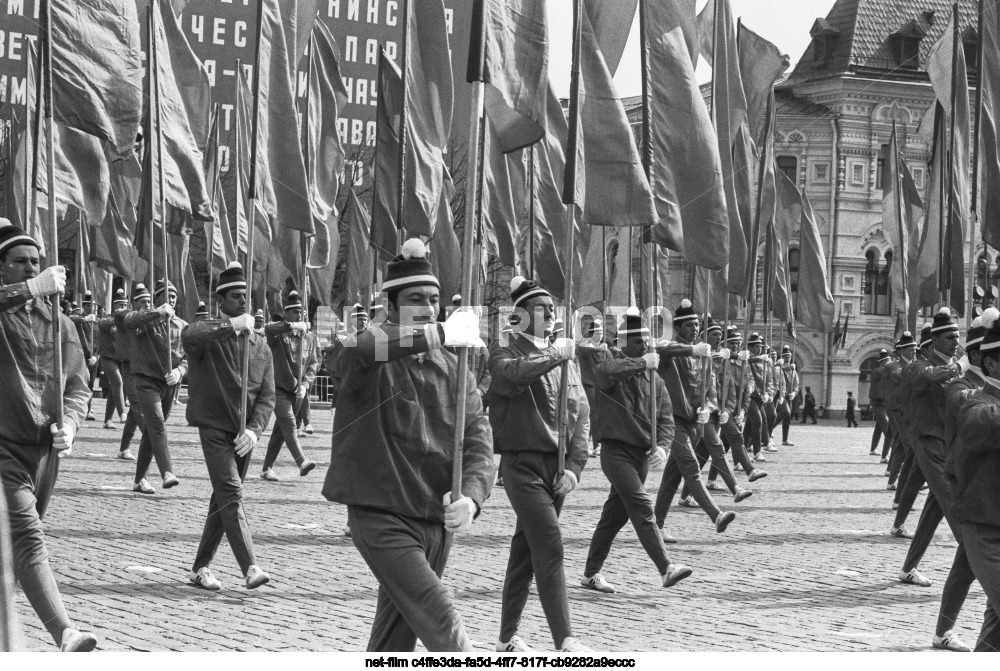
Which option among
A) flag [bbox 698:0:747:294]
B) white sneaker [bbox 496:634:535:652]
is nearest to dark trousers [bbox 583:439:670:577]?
white sneaker [bbox 496:634:535:652]

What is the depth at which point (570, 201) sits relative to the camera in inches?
355

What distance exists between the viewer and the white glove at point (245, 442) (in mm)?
9141

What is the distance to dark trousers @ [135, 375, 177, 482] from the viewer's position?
523 inches

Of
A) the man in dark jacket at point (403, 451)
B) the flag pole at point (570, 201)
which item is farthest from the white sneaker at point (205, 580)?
the man in dark jacket at point (403, 451)

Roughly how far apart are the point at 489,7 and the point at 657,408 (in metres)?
3.27

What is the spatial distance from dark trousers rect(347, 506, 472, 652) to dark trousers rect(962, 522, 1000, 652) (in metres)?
2.63

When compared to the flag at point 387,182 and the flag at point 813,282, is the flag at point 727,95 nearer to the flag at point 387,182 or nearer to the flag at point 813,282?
the flag at point 387,182

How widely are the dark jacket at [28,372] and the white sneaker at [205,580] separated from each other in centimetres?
198

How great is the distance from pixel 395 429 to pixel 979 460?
2.93 meters

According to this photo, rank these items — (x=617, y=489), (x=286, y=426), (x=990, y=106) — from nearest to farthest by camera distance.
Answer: (x=617, y=489) < (x=990, y=106) < (x=286, y=426)

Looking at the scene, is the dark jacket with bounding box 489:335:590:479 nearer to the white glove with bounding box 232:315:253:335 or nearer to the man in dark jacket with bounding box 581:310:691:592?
the man in dark jacket with bounding box 581:310:691:592

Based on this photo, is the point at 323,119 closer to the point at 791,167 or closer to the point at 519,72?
the point at 519,72

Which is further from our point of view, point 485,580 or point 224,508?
point 485,580

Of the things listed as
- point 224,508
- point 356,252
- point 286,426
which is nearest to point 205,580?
point 224,508
